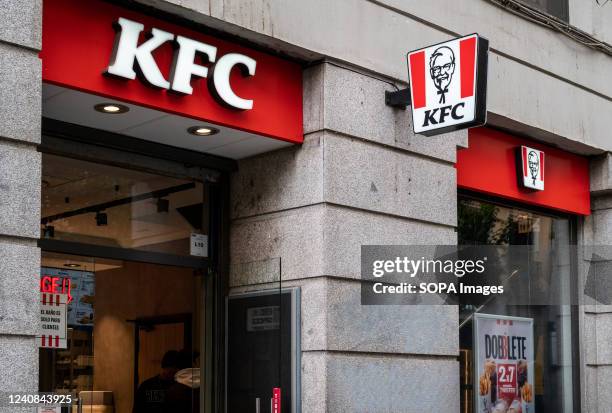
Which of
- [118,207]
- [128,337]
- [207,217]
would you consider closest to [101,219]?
[118,207]

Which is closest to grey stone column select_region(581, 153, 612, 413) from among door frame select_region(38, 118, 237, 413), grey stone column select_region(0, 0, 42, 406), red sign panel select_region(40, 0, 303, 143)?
red sign panel select_region(40, 0, 303, 143)

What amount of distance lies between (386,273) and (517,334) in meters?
3.40

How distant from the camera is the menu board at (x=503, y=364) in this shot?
1170 cm

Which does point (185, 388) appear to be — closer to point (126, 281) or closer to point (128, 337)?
point (128, 337)

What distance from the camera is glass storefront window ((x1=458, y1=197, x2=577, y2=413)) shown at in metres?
11.7

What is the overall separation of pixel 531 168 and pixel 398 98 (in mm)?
2984

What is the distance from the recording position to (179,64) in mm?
8406

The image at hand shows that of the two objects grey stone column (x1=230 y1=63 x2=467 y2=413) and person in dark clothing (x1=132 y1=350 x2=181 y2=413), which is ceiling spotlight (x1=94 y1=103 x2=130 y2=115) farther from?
person in dark clothing (x1=132 y1=350 x2=181 y2=413)

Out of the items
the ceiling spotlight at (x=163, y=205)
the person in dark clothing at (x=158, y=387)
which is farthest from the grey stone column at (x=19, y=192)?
the person in dark clothing at (x=158, y=387)

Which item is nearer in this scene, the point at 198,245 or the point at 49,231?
the point at 49,231

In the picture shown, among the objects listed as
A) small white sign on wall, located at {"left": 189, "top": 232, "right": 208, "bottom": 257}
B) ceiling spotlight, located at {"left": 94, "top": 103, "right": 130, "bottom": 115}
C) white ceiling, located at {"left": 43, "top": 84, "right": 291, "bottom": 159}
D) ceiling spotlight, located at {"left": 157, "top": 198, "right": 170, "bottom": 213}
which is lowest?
small white sign on wall, located at {"left": 189, "top": 232, "right": 208, "bottom": 257}

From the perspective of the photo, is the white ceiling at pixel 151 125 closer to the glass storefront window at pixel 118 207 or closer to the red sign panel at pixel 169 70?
the red sign panel at pixel 169 70

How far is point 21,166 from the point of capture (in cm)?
698

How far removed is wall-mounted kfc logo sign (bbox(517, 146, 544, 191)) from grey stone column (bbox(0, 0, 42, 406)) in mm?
6643
